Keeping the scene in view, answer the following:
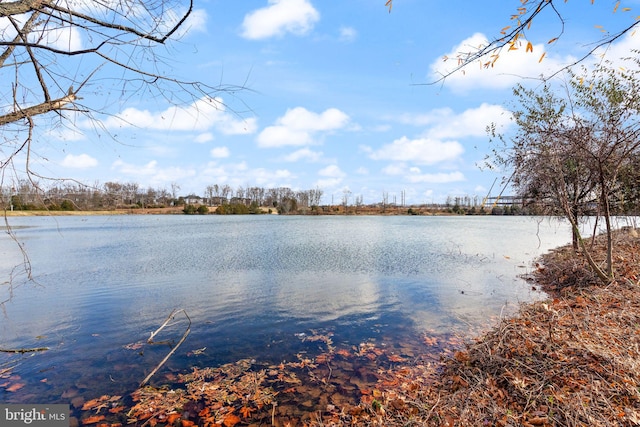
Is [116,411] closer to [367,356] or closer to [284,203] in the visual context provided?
[367,356]

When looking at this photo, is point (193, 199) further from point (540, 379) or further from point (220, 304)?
point (540, 379)

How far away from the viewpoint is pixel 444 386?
16.8 feet

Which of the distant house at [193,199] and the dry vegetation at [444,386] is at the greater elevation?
the distant house at [193,199]

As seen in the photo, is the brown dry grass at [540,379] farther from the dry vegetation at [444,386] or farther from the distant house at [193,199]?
the distant house at [193,199]

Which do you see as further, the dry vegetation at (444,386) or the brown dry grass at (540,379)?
the dry vegetation at (444,386)

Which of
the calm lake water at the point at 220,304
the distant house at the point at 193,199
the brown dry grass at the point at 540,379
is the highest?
the distant house at the point at 193,199

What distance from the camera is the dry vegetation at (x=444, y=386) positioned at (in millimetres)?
3779

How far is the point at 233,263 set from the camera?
59.1 ft

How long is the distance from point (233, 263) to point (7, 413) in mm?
13112

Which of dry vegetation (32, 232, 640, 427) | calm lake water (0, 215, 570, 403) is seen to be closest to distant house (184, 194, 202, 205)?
calm lake water (0, 215, 570, 403)

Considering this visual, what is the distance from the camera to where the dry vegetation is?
3.78 meters

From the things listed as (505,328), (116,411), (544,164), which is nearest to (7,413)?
(116,411)

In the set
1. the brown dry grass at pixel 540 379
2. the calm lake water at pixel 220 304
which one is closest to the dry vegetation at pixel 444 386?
the brown dry grass at pixel 540 379

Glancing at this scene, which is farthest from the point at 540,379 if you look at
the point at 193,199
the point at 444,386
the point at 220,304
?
the point at 193,199
